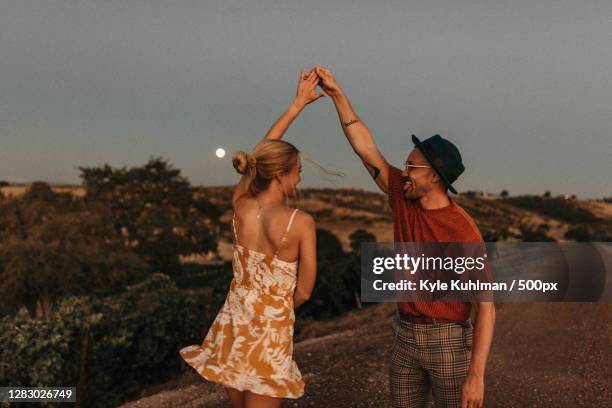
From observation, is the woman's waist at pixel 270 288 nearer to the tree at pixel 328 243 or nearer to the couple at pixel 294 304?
the couple at pixel 294 304

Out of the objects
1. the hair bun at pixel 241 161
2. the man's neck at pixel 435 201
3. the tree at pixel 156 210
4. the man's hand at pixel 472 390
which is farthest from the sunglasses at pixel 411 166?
the tree at pixel 156 210

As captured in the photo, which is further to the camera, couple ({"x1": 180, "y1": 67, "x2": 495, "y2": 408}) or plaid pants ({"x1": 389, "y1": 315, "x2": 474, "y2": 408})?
plaid pants ({"x1": 389, "y1": 315, "x2": 474, "y2": 408})

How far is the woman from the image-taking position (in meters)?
2.82

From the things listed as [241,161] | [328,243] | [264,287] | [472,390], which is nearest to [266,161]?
[241,161]

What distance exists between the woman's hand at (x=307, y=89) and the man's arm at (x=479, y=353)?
5.20 ft

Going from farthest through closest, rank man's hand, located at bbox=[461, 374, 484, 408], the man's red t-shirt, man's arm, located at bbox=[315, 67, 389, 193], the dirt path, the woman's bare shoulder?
the dirt path
man's arm, located at bbox=[315, 67, 389, 193]
the man's red t-shirt
man's hand, located at bbox=[461, 374, 484, 408]
the woman's bare shoulder

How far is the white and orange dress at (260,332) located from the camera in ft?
9.39

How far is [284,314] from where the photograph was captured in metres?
2.92

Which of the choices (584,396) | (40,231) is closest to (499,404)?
(584,396)

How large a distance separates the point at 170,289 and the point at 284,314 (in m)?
12.5

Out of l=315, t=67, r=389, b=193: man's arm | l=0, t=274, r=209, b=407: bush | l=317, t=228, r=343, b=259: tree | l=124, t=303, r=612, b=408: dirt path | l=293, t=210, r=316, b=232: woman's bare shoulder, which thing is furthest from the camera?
l=317, t=228, r=343, b=259: tree

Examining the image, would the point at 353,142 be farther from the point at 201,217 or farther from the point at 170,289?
the point at 201,217

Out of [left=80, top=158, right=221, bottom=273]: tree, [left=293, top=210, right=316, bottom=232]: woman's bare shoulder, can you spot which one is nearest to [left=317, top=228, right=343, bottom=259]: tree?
[left=80, top=158, right=221, bottom=273]: tree

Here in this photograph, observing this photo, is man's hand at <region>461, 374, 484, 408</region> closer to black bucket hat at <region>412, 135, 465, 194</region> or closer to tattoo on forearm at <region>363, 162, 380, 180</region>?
black bucket hat at <region>412, 135, 465, 194</region>
